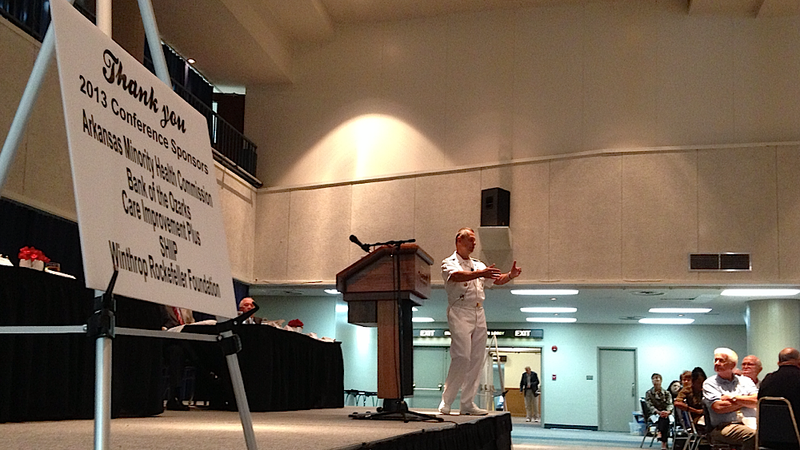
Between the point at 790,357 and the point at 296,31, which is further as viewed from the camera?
the point at 296,31

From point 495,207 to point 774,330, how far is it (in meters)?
4.58

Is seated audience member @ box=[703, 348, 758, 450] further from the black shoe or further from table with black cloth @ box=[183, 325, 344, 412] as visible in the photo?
the black shoe

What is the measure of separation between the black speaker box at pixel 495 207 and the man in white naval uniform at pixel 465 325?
558cm

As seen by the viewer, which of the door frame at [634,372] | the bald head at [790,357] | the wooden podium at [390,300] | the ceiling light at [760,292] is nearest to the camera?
the wooden podium at [390,300]

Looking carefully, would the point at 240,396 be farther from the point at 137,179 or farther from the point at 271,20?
the point at 271,20

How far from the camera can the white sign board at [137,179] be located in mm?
1317

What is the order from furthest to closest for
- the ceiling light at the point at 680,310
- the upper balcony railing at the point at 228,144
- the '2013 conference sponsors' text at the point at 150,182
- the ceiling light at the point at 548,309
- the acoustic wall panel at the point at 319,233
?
the ceiling light at the point at 548,309, the ceiling light at the point at 680,310, the acoustic wall panel at the point at 319,233, the upper balcony railing at the point at 228,144, the '2013 conference sponsors' text at the point at 150,182

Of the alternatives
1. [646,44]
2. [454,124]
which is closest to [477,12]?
[454,124]

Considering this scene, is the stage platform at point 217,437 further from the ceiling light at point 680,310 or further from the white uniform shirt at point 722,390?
the ceiling light at point 680,310

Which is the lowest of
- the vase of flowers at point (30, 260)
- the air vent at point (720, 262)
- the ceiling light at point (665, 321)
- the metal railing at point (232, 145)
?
the ceiling light at point (665, 321)

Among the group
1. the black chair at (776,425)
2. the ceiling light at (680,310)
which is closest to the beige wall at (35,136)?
the black chair at (776,425)

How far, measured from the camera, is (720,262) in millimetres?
10312

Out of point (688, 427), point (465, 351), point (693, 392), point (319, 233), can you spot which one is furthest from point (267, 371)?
point (319, 233)

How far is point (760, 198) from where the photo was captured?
10.2m
